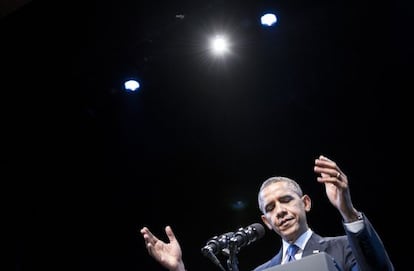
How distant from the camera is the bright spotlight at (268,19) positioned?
4.32 meters

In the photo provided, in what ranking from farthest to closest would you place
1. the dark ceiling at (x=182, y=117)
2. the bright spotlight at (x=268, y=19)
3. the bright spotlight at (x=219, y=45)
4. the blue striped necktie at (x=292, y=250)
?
the bright spotlight at (x=219, y=45)
the bright spotlight at (x=268, y=19)
the dark ceiling at (x=182, y=117)
the blue striped necktie at (x=292, y=250)

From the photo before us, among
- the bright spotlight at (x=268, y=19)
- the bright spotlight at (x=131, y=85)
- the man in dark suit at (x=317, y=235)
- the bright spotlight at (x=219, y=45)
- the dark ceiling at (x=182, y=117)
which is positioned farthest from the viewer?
the bright spotlight at (x=131, y=85)

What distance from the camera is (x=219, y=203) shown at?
629 centimetres

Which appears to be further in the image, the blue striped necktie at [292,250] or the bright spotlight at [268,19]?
the bright spotlight at [268,19]

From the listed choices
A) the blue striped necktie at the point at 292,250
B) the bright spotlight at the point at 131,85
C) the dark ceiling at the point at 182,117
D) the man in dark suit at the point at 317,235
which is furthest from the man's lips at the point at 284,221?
the bright spotlight at the point at 131,85

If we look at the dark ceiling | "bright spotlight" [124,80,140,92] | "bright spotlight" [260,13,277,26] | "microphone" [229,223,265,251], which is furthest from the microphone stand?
"bright spotlight" [124,80,140,92]

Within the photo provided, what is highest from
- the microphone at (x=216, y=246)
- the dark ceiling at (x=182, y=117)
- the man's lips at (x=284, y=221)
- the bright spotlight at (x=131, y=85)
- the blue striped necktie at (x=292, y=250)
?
the bright spotlight at (x=131, y=85)

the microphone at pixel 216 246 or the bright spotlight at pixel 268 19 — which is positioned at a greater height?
the bright spotlight at pixel 268 19

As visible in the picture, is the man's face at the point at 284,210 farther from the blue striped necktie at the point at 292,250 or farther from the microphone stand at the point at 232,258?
the microphone stand at the point at 232,258

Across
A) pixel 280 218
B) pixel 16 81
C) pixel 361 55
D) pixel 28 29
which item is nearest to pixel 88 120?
pixel 16 81

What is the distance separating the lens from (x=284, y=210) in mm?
2410

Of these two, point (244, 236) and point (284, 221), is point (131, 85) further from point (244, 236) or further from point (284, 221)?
point (244, 236)

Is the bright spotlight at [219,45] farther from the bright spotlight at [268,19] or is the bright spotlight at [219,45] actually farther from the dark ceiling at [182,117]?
the bright spotlight at [268,19]

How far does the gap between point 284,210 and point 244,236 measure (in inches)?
Answer: 11.7
